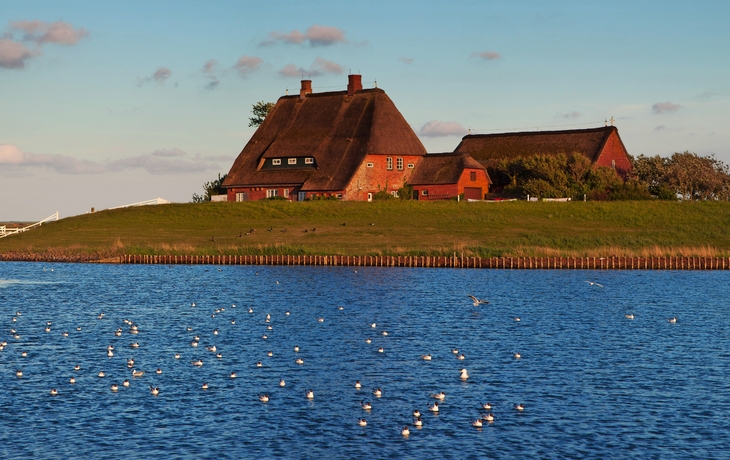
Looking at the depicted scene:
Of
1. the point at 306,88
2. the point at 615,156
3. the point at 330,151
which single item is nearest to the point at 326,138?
the point at 330,151

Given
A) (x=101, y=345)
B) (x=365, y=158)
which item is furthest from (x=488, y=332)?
(x=365, y=158)

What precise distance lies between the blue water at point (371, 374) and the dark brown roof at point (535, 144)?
55.0 m

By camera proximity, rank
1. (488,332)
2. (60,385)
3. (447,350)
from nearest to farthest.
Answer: (60,385) → (447,350) → (488,332)

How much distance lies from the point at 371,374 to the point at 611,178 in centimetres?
7805

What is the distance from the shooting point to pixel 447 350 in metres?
34.2

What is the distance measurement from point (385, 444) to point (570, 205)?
7352 cm

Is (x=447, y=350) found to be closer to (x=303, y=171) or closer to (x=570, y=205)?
(x=570, y=205)

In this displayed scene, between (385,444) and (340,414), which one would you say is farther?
(340,414)

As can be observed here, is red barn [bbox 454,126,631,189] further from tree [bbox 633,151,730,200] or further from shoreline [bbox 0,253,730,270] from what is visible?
shoreline [bbox 0,253,730,270]

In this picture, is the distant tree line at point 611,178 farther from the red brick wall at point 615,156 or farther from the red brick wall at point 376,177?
the red brick wall at point 376,177

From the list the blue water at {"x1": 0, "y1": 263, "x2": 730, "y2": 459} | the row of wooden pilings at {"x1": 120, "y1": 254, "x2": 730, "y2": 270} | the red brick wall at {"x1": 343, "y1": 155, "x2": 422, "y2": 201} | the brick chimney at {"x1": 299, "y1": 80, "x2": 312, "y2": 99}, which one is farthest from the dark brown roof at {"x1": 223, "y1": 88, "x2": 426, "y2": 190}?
the blue water at {"x1": 0, "y1": 263, "x2": 730, "y2": 459}

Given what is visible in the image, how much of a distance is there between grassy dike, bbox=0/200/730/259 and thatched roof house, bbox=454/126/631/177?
58.1 feet

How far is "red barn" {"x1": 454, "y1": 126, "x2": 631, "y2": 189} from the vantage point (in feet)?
358

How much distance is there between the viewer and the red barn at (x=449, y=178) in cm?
10413
